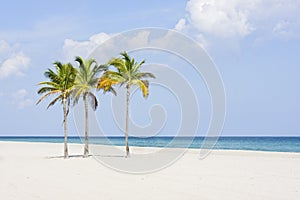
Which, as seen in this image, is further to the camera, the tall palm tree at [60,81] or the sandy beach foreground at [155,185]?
the tall palm tree at [60,81]

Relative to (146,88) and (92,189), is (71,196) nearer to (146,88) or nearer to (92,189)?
(92,189)

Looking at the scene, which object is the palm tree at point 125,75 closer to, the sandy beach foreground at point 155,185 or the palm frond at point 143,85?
the palm frond at point 143,85

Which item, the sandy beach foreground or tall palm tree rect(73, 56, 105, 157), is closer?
the sandy beach foreground

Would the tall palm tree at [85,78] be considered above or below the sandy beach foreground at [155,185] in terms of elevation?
above

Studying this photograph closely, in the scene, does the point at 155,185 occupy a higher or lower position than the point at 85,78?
lower

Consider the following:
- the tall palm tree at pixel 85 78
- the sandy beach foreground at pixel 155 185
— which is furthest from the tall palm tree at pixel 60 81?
the sandy beach foreground at pixel 155 185

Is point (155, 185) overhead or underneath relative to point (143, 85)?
underneath

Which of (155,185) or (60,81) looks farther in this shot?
(60,81)

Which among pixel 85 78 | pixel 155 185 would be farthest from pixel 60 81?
pixel 155 185

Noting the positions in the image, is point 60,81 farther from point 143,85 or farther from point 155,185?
point 155,185

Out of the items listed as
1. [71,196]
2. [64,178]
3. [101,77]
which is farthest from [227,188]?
[101,77]

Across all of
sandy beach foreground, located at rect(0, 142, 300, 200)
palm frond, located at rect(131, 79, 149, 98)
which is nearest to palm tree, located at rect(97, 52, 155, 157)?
palm frond, located at rect(131, 79, 149, 98)

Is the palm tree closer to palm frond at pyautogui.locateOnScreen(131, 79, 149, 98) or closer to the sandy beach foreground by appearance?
palm frond at pyautogui.locateOnScreen(131, 79, 149, 98)

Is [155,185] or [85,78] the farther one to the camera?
[85,78]
